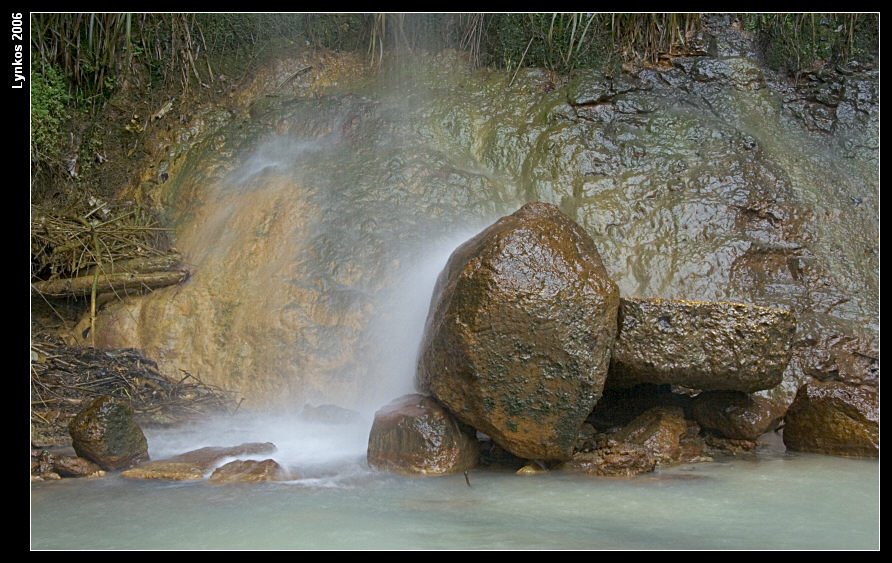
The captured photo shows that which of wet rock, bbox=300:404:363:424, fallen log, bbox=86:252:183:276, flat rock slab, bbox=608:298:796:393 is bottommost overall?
wet rock, bbox=300:404:363:424

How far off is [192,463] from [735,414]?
319 cm

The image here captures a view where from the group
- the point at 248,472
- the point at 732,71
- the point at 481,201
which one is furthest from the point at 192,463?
the point at 732,71

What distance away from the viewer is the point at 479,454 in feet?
15.0

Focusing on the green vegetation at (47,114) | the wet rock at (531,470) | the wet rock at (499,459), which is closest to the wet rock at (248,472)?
the wet rock at (499,459)

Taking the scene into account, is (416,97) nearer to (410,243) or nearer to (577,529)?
(410,243)

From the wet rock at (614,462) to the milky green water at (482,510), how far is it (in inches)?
4.7

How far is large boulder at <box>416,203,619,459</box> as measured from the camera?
4.12 meters

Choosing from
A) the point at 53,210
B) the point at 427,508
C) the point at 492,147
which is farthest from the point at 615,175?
the point at 53,210

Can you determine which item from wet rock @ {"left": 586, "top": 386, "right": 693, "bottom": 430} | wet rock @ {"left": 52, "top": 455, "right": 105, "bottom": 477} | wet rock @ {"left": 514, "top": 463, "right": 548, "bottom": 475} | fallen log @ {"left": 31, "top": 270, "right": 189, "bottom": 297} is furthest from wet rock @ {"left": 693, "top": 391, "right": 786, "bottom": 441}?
fallen log @ {"left": 31, "top": 270, "right": 189, "bottom": 297}

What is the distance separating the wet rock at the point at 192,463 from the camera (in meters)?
4.28

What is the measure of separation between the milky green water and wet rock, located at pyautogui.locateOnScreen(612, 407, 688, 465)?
0.19 m

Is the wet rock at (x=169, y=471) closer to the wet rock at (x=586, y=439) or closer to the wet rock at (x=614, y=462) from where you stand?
the wet rock at (x=614, y=462)

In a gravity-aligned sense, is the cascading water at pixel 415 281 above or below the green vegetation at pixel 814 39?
below

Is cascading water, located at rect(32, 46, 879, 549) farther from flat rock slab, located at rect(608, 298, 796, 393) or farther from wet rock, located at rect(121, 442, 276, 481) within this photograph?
flat rock slab, located at rect(608, 298, 796, 393)
